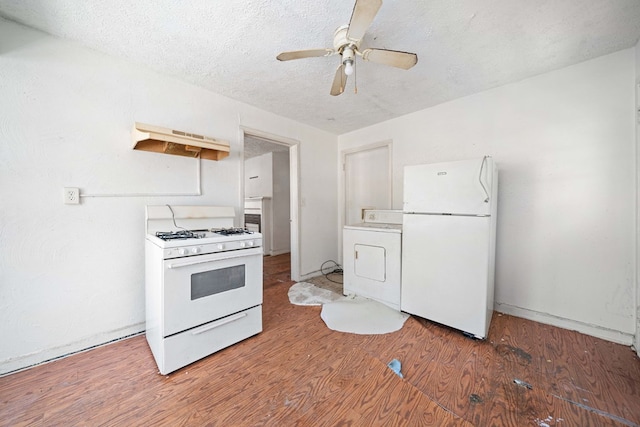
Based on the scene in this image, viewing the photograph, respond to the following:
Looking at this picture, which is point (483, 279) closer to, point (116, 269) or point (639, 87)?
point (639, 87)

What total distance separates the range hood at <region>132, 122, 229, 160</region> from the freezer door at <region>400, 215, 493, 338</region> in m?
2.04

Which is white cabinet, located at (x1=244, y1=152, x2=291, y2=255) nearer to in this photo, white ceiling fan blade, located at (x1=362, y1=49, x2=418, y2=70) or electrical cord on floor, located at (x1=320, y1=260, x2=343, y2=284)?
electrical cord on floor, located at (x1=320, y1=260, x2=343, y2=284)

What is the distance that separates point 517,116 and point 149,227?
3.64m

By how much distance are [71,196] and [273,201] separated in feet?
11.4

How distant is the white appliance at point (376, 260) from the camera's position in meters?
2.43

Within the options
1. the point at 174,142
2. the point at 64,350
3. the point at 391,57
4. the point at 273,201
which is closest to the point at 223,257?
the point at 174,142

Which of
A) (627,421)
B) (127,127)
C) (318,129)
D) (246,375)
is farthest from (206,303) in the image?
(318,129)

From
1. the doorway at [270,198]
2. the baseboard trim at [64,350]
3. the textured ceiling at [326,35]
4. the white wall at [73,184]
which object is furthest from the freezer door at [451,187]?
the doorway at [270,198]

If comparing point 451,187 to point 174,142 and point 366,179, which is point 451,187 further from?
point 174,142

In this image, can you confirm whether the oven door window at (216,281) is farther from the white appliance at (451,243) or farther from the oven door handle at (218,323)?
the white appliance at (451,243)

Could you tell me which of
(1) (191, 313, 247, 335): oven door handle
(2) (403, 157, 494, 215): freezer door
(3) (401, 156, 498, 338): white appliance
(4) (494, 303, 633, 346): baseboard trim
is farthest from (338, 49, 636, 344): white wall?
(1) (191, 313, 247, 335): oven door handle

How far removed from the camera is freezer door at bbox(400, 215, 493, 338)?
1892 millimetres

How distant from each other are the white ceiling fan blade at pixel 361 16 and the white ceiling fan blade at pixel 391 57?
15 cm

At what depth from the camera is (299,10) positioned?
1.44 m
